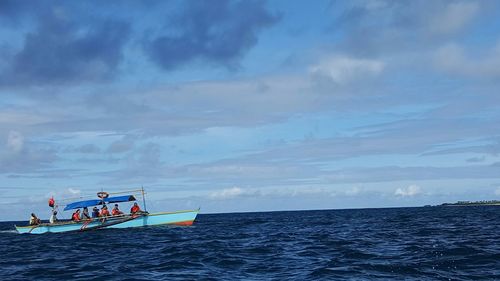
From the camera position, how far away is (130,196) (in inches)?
2124

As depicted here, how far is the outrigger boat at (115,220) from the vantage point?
51.5 m

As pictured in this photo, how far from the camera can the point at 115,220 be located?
51750 mm

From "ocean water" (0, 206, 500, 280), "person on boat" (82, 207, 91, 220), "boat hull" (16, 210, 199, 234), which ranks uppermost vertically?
"person on boat" (82, 207, 91, 220)

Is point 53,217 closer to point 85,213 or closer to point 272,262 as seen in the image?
point 85,213

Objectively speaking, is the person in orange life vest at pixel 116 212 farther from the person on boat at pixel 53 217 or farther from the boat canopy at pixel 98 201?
the person on boat at pixel 53 217

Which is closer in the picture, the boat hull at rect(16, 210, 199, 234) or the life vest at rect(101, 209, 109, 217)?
the boat hull at rect(16, 210, 199, 234)

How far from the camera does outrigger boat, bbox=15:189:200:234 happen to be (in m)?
51.5

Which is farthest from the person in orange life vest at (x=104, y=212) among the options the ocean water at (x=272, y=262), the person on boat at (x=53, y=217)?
the ocean water at (x=272, y=262)

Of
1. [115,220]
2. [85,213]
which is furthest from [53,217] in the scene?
[115,220]

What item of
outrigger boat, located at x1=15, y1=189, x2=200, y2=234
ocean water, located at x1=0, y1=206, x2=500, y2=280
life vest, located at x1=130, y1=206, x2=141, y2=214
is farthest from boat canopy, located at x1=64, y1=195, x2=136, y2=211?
ocean water, located at x1=0, y1=206, x2=500, y2=280

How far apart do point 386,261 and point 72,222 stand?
39.2m

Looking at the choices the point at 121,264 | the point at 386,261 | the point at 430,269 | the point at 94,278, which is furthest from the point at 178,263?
the point at 430,269

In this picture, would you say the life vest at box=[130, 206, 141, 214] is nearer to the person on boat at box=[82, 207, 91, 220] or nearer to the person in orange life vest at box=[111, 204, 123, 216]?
the person in orange life vest at box=[111, 204, 123, 216]

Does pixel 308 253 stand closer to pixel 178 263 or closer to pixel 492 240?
pixel 178 263
